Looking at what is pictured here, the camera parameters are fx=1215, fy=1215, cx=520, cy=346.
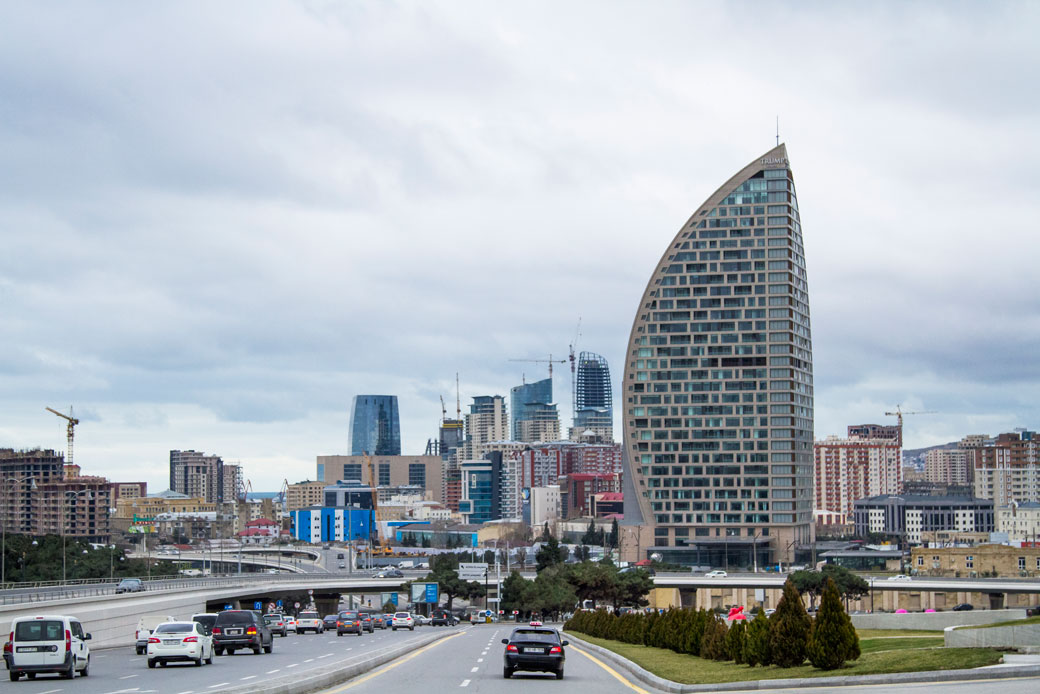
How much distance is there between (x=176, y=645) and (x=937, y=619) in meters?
34.7

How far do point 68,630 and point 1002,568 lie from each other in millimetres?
176927

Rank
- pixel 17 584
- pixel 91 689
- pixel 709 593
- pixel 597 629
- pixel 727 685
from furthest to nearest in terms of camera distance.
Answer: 1. pixel 709 593
2. pixel 17 584
3. pixel 597 629
4. pixel 91 689
5. pixel 727 685

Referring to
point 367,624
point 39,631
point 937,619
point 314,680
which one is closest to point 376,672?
Result: point 314,680

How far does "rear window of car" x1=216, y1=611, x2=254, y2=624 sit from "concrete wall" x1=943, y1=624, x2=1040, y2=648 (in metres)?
30.3

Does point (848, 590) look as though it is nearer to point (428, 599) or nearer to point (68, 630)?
point (428, 599)

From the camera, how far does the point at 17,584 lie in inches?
4929

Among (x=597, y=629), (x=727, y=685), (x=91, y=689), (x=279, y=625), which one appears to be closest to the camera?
(x=727, y=685)

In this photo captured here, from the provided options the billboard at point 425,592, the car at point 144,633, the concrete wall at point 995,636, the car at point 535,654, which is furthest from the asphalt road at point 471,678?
the billboard at point 425,592

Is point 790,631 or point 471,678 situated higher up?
point 790,631

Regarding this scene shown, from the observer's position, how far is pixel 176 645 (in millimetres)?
42562

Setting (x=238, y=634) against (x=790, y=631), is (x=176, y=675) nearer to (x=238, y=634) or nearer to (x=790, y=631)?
(x=238, y=634)

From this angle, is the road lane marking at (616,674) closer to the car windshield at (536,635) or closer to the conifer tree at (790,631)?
the car windshield at (536,635)

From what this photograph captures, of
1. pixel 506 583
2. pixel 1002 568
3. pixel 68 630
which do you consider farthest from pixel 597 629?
pixel 1002 568

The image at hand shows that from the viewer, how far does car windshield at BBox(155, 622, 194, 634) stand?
141 feet
